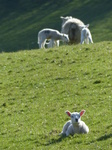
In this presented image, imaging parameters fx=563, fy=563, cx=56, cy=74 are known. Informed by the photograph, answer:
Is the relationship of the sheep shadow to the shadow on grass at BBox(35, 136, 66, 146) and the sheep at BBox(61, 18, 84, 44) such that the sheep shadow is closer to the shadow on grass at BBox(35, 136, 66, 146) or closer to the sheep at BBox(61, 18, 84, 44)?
the shadow on grass at BBox(35, 136, 66, 146)

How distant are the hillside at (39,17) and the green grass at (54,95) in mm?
21374

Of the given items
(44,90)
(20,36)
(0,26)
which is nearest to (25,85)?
(44,90)

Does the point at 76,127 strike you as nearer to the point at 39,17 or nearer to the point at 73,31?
the point at 73,31

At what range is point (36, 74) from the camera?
21.5 m

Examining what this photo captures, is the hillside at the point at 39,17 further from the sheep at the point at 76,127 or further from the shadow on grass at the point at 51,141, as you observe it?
the shadow on grass at the point at 51,141

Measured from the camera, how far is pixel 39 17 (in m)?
54.9

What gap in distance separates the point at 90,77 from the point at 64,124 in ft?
17.6

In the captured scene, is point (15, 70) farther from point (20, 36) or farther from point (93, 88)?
point (20, 36)

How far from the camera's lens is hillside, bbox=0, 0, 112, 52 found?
47.8 meters

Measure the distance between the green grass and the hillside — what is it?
70.1 ft

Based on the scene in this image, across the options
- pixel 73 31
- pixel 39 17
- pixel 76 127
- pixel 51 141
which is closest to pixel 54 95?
pixel 76 127

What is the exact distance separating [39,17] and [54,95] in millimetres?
37176

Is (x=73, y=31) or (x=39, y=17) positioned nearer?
(x=73, y=31)

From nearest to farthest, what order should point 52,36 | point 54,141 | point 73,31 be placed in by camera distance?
1. point 54,141
2. point 52,36
3. point 73,31
